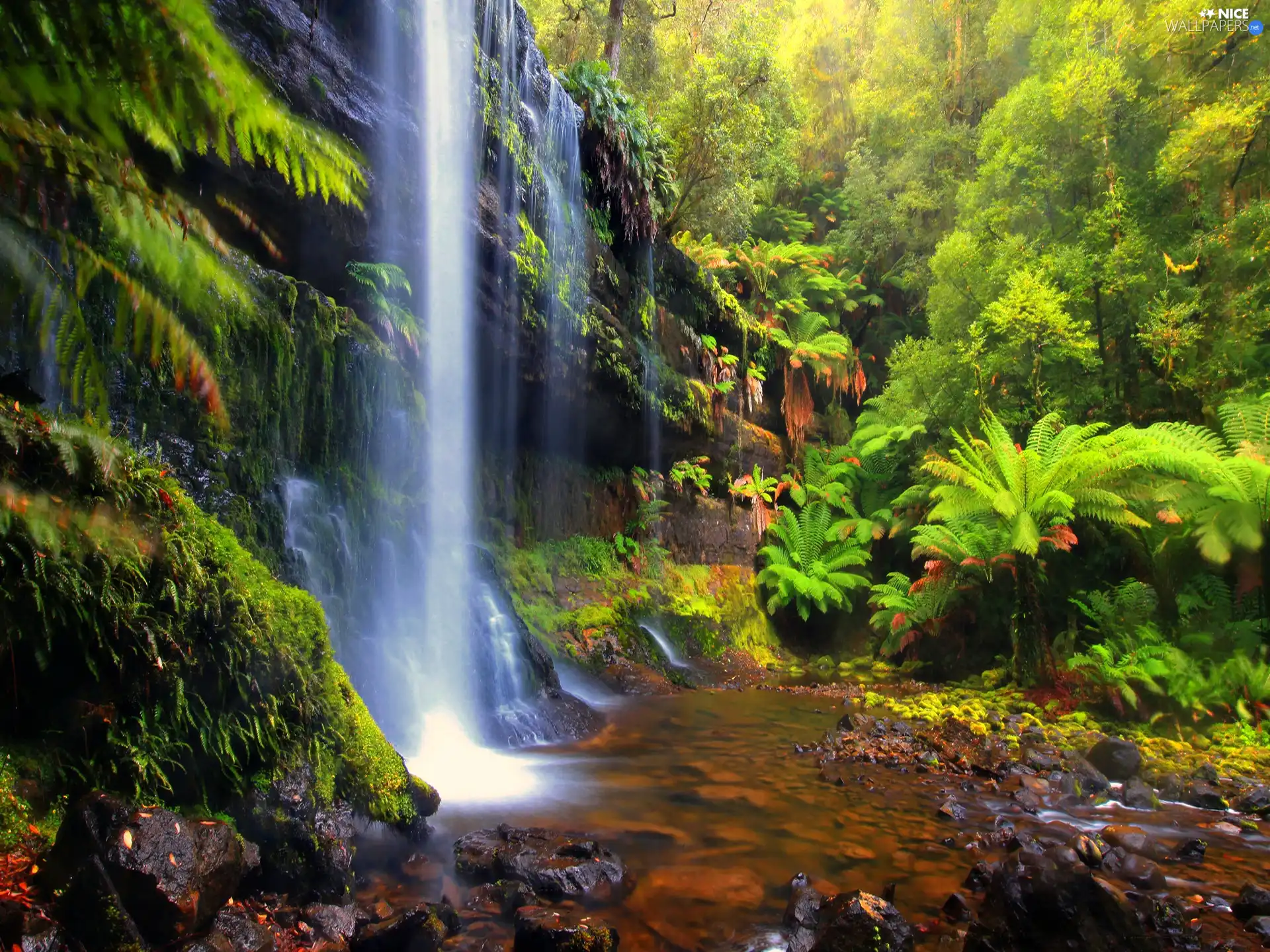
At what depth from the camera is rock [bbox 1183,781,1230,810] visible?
5070 mm

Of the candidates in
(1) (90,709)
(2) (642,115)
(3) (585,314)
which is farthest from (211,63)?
(2) (642,115)

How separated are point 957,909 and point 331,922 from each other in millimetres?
2730

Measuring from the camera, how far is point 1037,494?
8344 mm

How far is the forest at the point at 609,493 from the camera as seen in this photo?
2.70m

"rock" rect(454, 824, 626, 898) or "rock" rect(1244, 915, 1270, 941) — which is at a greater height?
"rock" rect(454, 824, 626, 898)

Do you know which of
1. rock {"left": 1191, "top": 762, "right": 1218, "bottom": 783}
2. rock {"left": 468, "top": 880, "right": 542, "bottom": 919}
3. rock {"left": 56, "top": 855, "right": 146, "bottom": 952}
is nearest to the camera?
rock {"left": 56, "top": 855, "right": 146, "bottom": 952}

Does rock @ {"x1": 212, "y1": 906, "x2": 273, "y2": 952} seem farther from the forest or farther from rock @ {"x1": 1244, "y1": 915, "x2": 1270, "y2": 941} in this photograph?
rock @ {"x1": 1244, "y1": 915, "x2": 1270, "y2": 941}

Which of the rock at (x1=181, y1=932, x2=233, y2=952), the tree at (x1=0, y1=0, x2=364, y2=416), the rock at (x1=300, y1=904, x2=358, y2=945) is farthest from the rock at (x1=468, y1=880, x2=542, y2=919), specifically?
the tree at (x1=0, y1=0, x2=364, y2=416)

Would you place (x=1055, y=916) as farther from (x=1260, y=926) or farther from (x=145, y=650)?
(x=145, y=650)

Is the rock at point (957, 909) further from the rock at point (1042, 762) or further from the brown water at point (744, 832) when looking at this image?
the rock at point (1042, 762)

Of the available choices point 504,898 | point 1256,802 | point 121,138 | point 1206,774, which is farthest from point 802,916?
point 1206,774

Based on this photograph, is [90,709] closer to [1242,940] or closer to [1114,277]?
[1242,940]

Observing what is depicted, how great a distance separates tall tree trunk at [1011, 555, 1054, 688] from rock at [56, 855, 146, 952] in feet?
27.7

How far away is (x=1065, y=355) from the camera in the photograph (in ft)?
33.8
